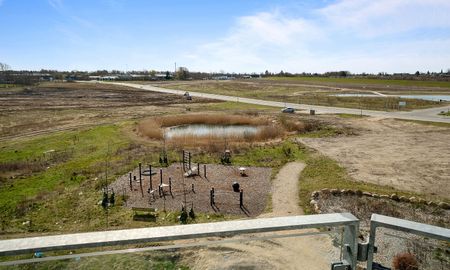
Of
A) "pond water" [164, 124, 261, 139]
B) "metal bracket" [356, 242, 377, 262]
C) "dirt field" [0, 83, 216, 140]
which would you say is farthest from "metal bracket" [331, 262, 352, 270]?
"dirt field" [0, 83, 216, 140]

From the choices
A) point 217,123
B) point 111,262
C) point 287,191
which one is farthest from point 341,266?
point 217,123

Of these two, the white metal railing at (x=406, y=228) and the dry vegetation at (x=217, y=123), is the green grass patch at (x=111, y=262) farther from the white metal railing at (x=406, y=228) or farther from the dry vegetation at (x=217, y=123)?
the dry vegetation at (x=217, y=123)

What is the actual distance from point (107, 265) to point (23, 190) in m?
19.4

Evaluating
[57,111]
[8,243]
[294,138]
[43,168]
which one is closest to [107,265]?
[8,243]

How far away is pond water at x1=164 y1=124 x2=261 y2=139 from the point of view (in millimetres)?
35269

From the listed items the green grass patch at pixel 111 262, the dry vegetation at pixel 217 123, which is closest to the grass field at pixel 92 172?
the green grass patch at pixel 111 262

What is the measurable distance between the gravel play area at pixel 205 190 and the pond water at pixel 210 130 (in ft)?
40.9

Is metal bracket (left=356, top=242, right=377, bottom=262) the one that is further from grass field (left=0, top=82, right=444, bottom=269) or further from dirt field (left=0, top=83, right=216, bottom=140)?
dirt field (left=0, top=83, right=216, bottom=140)

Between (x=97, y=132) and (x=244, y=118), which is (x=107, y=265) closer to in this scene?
(x=97, y=132)

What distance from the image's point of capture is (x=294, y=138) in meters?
32.3

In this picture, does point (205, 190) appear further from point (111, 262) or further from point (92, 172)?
point (111, 262)

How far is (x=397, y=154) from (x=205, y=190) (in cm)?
1610

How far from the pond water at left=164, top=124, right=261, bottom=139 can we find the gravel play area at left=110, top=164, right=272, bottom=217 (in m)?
12.5

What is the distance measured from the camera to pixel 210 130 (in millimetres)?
38844
